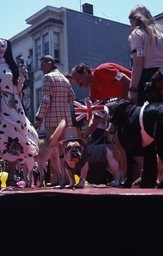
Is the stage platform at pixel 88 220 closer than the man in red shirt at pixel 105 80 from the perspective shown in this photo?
Answer: Yes

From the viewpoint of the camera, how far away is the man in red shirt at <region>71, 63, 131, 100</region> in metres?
4.87

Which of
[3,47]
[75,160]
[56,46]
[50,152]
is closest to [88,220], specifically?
[75,160]

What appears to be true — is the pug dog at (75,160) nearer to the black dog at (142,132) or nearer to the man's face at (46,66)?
the black dog at (142,132)

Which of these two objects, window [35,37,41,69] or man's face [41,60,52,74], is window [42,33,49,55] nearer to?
window [35,37,41,69]

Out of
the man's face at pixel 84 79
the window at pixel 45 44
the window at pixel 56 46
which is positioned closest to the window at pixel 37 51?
the window at pixel 45 44

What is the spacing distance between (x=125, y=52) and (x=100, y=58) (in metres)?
2.17

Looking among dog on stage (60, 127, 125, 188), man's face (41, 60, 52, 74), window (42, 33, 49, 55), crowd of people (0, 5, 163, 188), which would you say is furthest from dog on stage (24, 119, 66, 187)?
window (42, 33, 49, 55)

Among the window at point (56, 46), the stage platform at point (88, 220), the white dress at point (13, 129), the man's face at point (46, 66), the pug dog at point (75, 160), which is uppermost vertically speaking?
the window at point (56, 46)

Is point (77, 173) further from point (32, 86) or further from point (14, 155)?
point (32, 86)

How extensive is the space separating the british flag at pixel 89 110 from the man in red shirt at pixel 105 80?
0.89ft

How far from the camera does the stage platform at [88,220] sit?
153 centimetres

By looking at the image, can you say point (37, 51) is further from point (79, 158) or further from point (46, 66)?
point (79, 158)

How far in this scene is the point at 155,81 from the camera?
381 centimetres

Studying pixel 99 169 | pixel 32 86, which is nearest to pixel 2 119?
pixel 99 169
